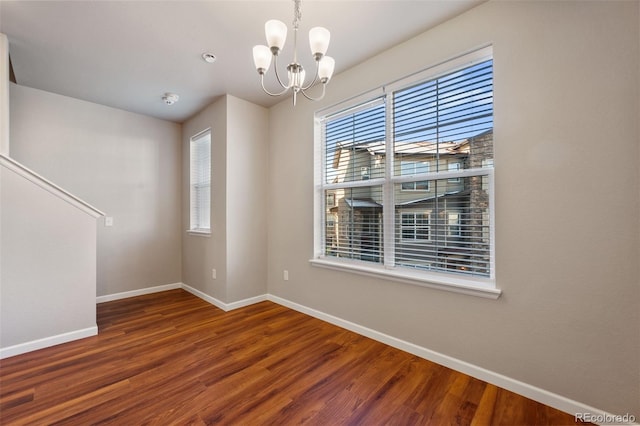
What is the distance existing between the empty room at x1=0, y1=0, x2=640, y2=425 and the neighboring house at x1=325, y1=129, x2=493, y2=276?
2cm

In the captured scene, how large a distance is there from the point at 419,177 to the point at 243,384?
2.08 metres

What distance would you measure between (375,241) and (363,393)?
1288mm

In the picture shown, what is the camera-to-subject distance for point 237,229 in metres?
3.42

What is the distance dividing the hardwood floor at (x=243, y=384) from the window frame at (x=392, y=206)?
0.64 meters

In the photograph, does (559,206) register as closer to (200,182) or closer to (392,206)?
(392,206)

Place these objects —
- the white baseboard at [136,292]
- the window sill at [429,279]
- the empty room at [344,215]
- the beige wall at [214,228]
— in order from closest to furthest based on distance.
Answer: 1. the empty room at [344,215]
2. the window sill at [429,279]
3. the beige wall at [214,228]
4. the white baseboard at [136,292]

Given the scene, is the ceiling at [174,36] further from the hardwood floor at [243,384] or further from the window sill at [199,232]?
the hardwood floor at [243,384]

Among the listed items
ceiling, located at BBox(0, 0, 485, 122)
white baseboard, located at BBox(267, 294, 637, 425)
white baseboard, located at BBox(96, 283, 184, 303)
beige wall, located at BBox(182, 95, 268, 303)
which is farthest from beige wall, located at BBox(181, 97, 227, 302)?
white baseboard, located at BBox(267, 294, 637, 425)

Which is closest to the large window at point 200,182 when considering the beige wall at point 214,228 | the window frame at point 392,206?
the beige wall at point 214,228

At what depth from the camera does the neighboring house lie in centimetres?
203

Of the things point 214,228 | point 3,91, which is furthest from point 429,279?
point 3,91

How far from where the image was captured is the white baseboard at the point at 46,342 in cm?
224

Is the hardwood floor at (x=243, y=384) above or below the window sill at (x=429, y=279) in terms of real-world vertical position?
below

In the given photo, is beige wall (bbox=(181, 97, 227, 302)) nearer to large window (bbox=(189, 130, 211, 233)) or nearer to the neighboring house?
A: large window (bbox=(189, 130, 211, 233))
